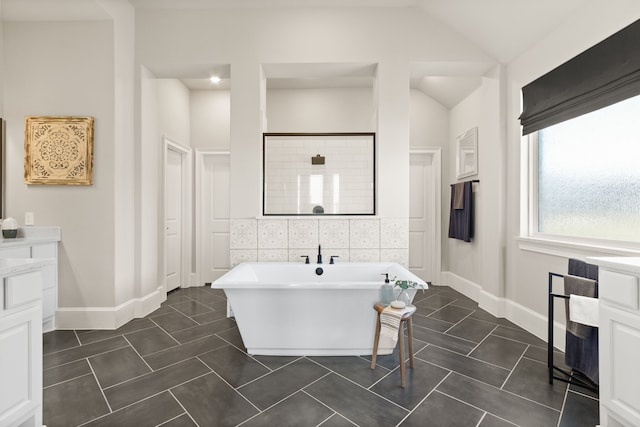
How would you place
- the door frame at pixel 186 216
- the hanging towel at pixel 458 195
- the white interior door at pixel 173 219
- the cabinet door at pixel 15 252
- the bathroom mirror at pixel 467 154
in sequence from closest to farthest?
1. the cabinet door at pixel 15 252
2. the bathroom mirror at pixel 467 154
3. the hanging towel at pixel 458 195
4. the white interior door at pixel 173 219
5. the door frame at pixel 186 216

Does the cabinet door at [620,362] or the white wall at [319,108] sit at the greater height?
the white wall at [319,108]

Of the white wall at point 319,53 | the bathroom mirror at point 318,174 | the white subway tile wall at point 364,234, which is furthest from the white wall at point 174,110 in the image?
the white subway tile wall at point 364,234

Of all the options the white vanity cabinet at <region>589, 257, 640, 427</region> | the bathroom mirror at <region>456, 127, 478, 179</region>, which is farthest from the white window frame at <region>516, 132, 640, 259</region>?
the white vanity cabinet at <region>589, 257, 640, 427</region>

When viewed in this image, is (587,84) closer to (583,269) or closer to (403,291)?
(583,269)

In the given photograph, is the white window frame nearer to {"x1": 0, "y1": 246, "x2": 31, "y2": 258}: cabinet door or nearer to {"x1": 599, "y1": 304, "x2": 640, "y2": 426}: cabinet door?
{"x1": 599, "y1": 304, "x2": 640, "y2": 426}: cabinet door

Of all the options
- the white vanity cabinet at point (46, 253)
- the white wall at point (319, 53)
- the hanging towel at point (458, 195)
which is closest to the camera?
the white vanity cabinet at point (46, 253)

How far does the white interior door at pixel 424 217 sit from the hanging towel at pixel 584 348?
7.85ft

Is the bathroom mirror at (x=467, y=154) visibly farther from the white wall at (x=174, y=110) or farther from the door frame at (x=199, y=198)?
the white wall at (x=174, y=110)

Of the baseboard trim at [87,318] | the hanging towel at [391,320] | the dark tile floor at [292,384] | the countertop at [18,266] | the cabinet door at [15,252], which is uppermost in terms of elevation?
the countertop at [18,266]

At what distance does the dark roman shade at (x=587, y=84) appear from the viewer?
1.88m

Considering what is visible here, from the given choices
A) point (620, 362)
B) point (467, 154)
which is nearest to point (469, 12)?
point (467, 154)

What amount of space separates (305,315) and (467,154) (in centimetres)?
292

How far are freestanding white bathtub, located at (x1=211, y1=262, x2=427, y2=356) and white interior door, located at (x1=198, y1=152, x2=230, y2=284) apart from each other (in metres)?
2.21

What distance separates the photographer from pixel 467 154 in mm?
3885
